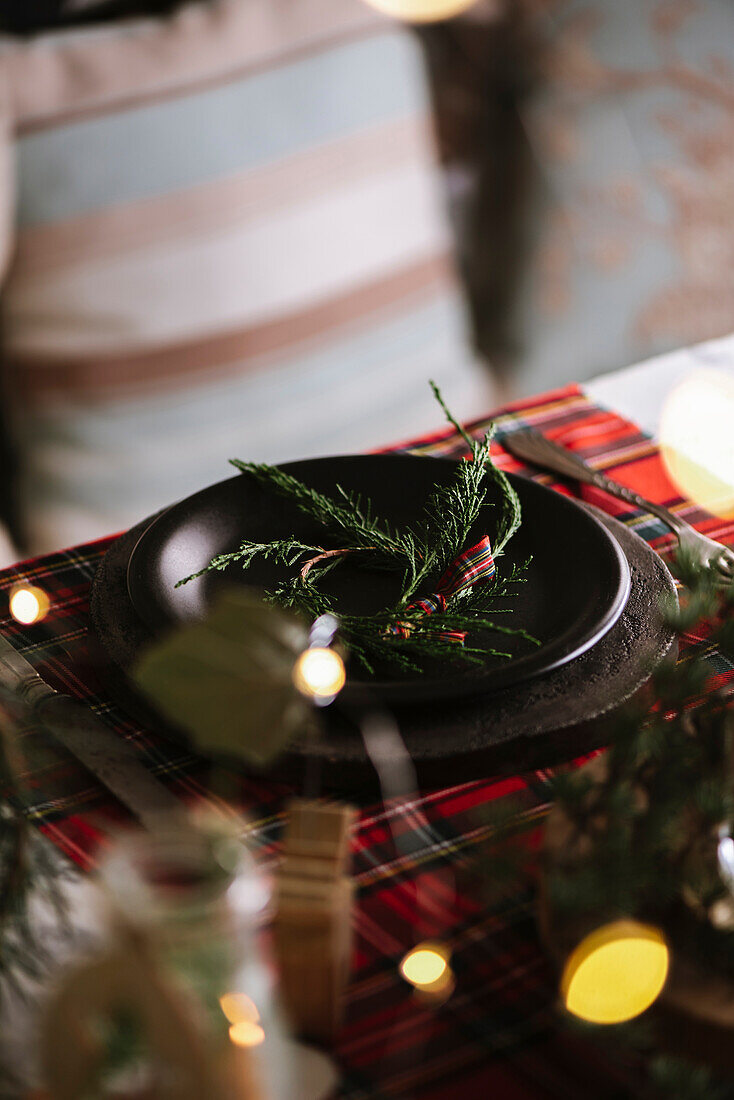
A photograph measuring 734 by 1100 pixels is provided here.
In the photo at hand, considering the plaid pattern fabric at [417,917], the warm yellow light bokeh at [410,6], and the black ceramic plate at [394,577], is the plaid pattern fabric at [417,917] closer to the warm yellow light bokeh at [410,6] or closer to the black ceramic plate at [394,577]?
the black ceramic plate at [394,577]

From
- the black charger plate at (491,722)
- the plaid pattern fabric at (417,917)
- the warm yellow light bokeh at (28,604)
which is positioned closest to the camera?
the plaid pattern fabric at (417,917)

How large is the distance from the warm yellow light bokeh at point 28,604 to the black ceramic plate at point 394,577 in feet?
0.26

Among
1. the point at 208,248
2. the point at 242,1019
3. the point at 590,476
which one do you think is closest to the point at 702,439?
the point at 590,476

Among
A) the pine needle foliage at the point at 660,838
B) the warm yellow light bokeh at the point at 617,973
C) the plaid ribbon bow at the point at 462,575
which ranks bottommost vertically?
the warm yellow light bokeh at the point at 617,973

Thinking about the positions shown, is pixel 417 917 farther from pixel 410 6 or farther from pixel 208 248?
pixel 410 6

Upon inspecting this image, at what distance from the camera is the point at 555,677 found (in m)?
0.52

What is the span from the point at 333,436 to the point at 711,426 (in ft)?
2.27

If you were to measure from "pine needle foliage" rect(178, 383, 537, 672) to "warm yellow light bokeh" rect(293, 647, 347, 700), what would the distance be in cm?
9

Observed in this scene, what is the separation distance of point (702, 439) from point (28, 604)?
0.50 meters

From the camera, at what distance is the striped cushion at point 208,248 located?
1238mm

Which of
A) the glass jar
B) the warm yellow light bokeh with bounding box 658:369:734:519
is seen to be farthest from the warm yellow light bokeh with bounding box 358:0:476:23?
the glass jar

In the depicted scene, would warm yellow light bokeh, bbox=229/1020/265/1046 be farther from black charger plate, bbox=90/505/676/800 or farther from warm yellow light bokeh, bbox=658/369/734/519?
warm yellow light bokeh, bbox=658/369/734/519

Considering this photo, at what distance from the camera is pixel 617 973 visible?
14.7 inches

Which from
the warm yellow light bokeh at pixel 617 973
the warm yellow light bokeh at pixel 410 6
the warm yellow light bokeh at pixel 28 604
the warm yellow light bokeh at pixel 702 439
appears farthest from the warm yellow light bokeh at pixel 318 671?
the warm yellow light bokeh at pixel 410 6
